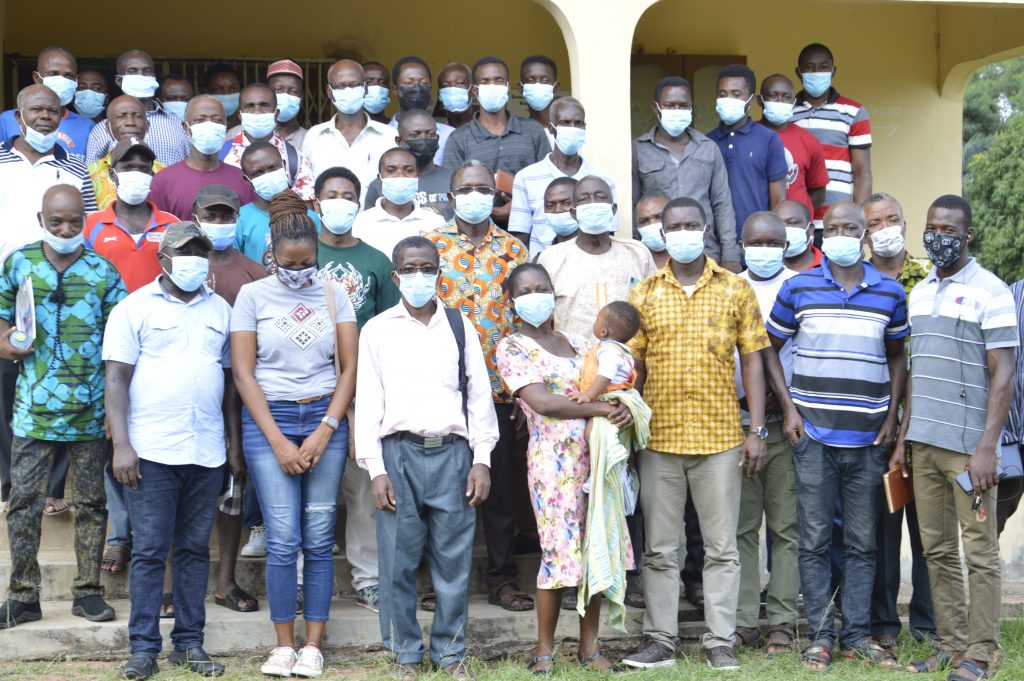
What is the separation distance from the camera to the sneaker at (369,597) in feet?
18.7

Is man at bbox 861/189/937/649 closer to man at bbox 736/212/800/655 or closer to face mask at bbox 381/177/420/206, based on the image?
man at bbox 736/212/800/655

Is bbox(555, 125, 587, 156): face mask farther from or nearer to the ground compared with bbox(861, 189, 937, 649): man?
farther from the ground

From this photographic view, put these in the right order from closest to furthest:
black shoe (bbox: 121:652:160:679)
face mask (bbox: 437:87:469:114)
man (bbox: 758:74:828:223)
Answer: black shoe (bbox: 121:652:160:679) → face mask (bbox: 437:87:469:114) → man (bbox: 758:74:828:223)

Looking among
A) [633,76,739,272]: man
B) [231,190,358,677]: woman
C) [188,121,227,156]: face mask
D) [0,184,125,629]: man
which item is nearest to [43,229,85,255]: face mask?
[0,184,125,629]: man

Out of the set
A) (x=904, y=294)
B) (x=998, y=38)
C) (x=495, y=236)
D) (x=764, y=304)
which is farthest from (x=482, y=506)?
(x=998, y=38)

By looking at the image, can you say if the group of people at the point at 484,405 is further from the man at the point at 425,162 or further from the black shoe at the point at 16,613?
the man at the point at 425,162

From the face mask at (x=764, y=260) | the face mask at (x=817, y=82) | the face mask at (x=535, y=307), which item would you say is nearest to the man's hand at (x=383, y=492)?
the face mask at (x=535, y=307)

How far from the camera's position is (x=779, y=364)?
18.3 ft

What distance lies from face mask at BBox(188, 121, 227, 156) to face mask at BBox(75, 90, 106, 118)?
4.07 feet

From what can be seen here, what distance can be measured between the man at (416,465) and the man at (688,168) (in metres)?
1.88

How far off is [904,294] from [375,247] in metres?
2.53

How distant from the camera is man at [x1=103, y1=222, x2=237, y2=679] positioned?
5.01 metres

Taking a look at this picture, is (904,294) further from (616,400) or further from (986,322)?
(616,400)

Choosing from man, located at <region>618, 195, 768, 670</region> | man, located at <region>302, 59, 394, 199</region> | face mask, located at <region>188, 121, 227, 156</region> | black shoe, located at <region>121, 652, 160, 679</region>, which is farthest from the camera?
man, located at <region>302, 59, 394, 199</region>
